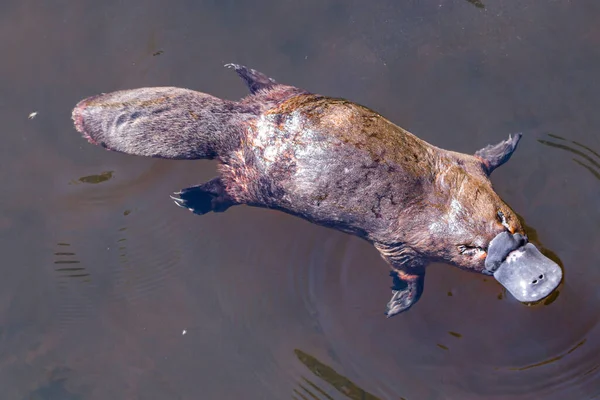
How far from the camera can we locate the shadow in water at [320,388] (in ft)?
14.1

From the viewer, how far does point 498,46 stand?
454 centimetres

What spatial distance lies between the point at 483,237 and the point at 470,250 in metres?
0.13

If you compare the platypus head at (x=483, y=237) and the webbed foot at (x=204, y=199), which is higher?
the platypus head at (x=483, y=237)

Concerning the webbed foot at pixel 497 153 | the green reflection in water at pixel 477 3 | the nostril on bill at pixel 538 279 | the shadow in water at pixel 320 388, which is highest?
the green reflection in water at pixel 477 3

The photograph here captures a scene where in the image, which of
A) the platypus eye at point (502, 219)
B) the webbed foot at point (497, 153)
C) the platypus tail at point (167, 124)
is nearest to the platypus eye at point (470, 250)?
the platypus eye at point (502, 219)

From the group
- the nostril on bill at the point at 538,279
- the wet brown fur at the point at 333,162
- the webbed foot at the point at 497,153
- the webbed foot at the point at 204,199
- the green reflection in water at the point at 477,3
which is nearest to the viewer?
the wet brown fur at the point at 333,162

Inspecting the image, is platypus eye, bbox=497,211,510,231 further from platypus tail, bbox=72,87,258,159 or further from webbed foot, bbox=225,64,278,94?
webbed foot, bbox=225,64,278,94

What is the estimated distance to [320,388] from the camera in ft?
14.4

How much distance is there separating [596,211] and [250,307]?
284cm

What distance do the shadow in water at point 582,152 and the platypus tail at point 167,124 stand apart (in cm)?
240

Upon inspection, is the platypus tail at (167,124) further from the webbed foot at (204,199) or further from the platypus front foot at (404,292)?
the platypus front foot at (404,292)

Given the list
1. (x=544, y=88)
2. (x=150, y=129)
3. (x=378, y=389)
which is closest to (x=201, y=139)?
(x=150, y=129)

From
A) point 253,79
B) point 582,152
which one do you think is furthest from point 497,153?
point 253,79

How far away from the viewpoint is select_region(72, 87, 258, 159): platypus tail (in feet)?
12.8
